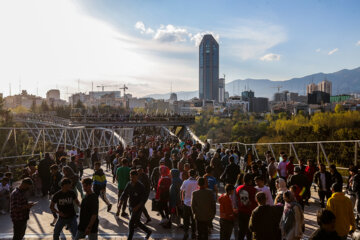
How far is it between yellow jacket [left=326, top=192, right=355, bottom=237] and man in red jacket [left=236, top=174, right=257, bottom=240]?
126 cm

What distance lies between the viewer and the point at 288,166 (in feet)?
32.7

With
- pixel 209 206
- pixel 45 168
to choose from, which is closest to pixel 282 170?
pixel 209 206

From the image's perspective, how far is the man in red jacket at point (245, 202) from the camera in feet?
19.5

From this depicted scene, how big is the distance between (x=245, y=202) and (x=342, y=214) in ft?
5.03

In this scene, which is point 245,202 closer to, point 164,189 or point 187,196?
point 187,196

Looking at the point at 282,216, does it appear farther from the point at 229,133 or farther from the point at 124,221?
the point at 229,133

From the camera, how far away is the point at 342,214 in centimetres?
534

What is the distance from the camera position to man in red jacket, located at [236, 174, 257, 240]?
235 inches

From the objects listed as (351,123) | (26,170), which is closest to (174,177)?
(26,170)

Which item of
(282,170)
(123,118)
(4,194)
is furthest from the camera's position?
(123,118)

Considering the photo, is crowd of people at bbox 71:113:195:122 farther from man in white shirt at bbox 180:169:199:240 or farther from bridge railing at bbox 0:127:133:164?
man in white shirt at bbox 180:169:199:240

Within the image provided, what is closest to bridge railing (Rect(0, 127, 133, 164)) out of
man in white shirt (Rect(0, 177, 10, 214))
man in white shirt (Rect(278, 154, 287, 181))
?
man in white shirt (Rect(0, 177, 10, 214))

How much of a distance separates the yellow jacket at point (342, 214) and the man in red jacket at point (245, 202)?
1258 mm

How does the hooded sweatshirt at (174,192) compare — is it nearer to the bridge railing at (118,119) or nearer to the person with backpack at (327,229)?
the person with backpack at (327,229)
